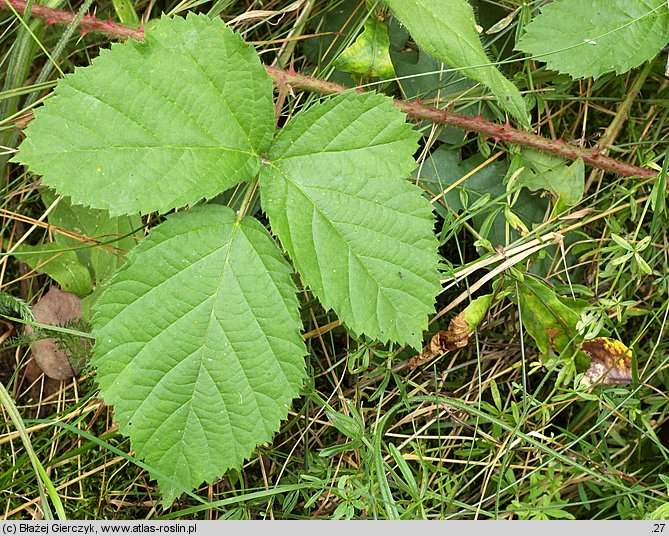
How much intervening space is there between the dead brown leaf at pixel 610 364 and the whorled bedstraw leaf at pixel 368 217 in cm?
72

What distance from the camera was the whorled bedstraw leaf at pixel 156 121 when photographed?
1692 mm

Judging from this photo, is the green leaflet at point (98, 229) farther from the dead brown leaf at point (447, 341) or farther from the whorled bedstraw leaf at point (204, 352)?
the dead brown leaf at point (447, 341)

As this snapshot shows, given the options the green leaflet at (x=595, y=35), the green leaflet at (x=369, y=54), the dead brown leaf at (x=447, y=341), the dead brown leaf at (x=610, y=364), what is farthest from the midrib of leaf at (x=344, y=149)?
the dead brown leaf at (x=610, y=364)

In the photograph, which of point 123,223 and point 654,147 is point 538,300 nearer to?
point 654,147

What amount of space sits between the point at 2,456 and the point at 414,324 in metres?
1.54

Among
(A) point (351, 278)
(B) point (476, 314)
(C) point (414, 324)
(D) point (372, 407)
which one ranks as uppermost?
(A) point (351, 278)

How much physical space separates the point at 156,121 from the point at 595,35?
4.48ft

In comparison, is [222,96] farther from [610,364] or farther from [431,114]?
[610,364]

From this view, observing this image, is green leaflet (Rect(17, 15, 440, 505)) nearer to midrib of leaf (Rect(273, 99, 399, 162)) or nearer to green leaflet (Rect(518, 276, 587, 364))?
midrib of leaf (Rect(273, 99, 399, 162))

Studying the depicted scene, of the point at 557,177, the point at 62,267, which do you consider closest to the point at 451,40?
the point at 557,177

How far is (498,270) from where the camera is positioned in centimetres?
218

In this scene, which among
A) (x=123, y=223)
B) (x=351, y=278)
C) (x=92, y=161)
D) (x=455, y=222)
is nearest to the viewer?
(x=92, y=161)

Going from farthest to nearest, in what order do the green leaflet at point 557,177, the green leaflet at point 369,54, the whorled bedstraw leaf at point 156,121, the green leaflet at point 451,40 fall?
the green leaflet at point 557,177, the green leaflet at point 369,54, the green leaflet at point 451,40, the whorled bedstraw leaf at point 156,121
